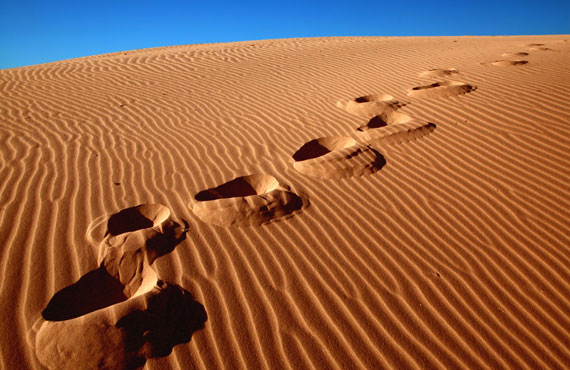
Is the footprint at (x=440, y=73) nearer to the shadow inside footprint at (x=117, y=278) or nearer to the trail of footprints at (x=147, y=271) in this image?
the trail of footprints at (x=147, y=271)

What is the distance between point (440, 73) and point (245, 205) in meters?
5.29

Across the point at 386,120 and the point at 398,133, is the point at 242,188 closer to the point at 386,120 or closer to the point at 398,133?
the point at 398,133

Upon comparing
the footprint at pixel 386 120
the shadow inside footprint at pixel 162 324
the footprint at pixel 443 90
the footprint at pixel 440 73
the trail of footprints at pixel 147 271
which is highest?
the footprint at pixel 440 73

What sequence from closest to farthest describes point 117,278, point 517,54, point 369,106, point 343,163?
point 117,278, point 343,163, point 369,106, point 517,54

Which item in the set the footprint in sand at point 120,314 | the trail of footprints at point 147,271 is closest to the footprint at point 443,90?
the trail of footprints at point 147,271

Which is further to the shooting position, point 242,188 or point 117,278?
point 242,188

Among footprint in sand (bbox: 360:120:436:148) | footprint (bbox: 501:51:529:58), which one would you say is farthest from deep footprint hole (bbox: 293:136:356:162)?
footprint (bbox: 501:51:529:58)

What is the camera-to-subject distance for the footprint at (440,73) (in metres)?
6.21

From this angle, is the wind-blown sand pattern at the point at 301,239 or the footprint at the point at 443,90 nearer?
the wind-blown sand pattern at the point at 301,239

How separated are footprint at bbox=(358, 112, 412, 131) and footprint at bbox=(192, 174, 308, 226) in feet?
6.30

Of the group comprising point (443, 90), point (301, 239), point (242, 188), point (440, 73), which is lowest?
point (301, 239)

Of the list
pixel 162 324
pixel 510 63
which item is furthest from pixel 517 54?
pixel 162 324

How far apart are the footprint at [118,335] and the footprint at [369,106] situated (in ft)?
12.8

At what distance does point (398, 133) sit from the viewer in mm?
4168
